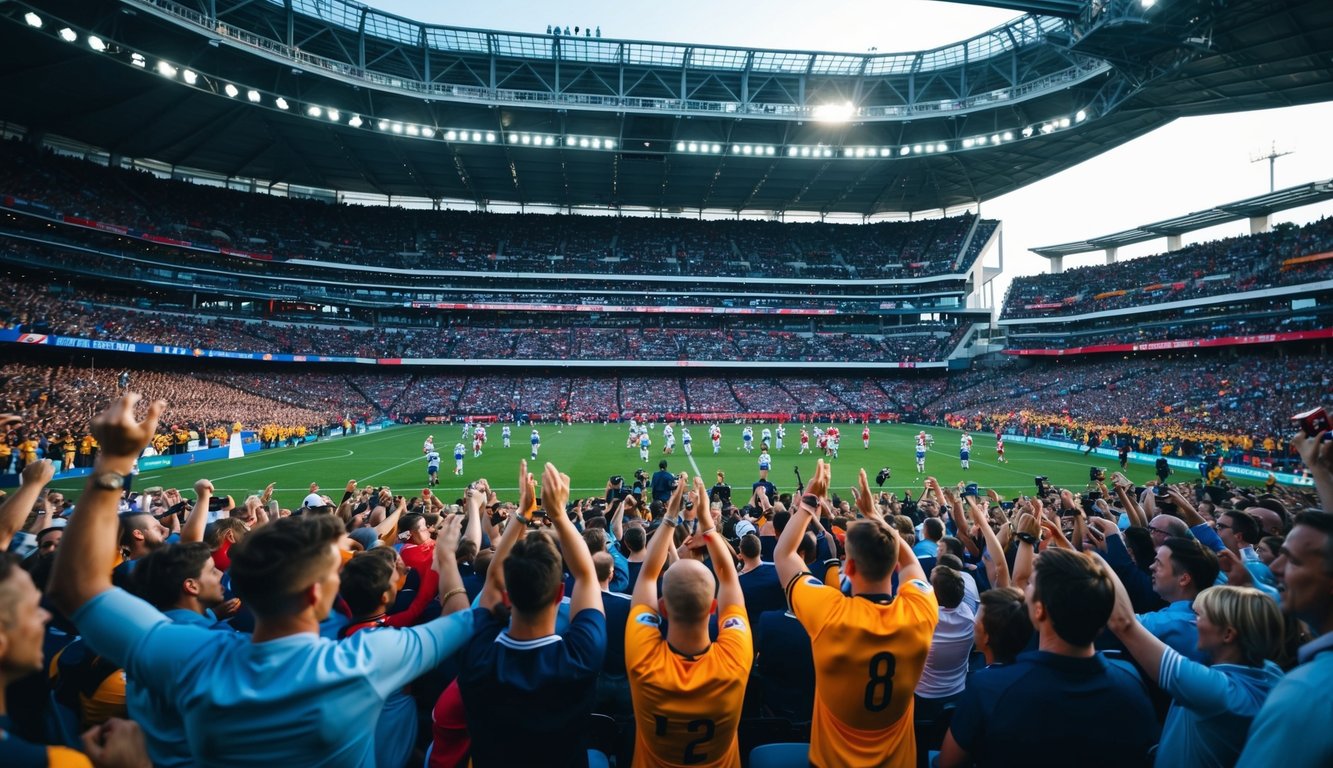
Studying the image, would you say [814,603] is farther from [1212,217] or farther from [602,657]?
[1212,217]

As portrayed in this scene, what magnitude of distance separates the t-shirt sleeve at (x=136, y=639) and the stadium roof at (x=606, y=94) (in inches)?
1386

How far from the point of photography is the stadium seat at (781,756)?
131 inches

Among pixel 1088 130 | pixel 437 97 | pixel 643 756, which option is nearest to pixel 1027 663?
pixel 643 756

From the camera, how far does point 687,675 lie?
8.44ft

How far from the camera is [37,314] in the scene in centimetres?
3381

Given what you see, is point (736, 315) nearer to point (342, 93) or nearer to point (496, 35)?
point (496, 35)

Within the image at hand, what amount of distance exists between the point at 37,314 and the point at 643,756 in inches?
1926

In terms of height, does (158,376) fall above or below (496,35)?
below

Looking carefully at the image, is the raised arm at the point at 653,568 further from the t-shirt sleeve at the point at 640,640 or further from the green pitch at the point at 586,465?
the green pitch at the point at 586,465

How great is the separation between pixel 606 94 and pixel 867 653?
51.7 m

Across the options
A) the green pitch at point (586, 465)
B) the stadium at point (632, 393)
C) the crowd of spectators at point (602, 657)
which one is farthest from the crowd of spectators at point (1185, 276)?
the crowd of spectators at point (602, 657)

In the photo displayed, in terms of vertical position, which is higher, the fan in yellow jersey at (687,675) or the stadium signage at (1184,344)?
the stadium signage at (1184,344)

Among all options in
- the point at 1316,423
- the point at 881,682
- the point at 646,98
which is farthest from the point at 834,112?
the point at 881,682

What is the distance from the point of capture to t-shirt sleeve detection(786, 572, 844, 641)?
303cm
